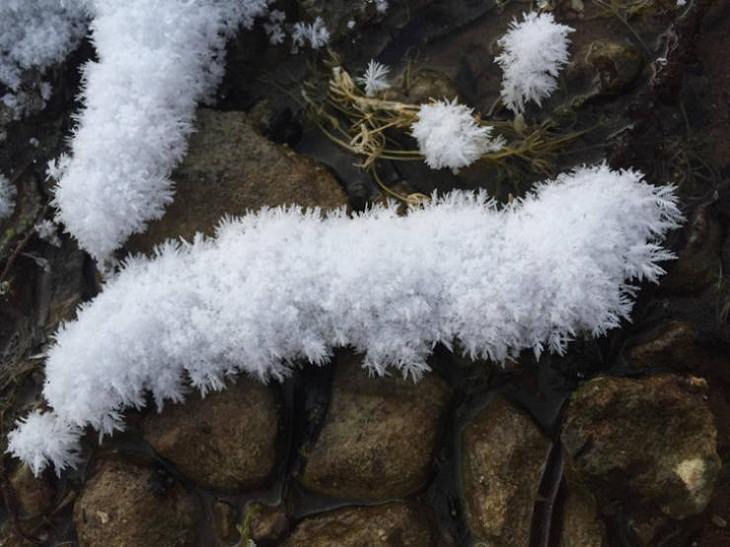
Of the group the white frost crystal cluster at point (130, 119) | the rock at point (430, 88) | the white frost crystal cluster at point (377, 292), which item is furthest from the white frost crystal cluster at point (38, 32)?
the rock at point (430, 88)

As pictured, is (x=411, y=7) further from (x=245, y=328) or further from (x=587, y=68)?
(x=245, y=328)

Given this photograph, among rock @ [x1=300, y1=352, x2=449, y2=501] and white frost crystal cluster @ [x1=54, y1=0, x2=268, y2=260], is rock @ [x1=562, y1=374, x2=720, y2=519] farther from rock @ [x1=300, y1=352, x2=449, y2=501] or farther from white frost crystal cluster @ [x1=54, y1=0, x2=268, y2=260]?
white frost crystal cluster @ [x1=54, y1=0, x2=268, y2=260]

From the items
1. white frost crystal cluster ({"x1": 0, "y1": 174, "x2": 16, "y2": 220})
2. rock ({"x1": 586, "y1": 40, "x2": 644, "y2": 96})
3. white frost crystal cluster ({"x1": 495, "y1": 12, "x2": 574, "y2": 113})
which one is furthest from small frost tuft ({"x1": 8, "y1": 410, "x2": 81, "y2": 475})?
rock ({"x1": 586, "y1": 40, "x2": 644, "y2": 96})

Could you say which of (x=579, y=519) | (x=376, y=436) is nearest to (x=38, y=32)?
(x=376, y=436)

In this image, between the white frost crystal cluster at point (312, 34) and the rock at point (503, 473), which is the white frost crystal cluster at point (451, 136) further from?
the rock at point (503, 473)

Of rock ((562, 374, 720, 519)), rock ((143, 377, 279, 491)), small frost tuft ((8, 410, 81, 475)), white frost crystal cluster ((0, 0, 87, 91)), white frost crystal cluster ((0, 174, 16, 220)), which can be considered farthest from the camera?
white frost crystal cluster ((0, 174, 16, 220))

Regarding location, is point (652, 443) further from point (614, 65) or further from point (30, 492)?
point (30, 492)

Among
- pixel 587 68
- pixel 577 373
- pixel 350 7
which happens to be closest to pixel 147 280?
pixel 350 7
